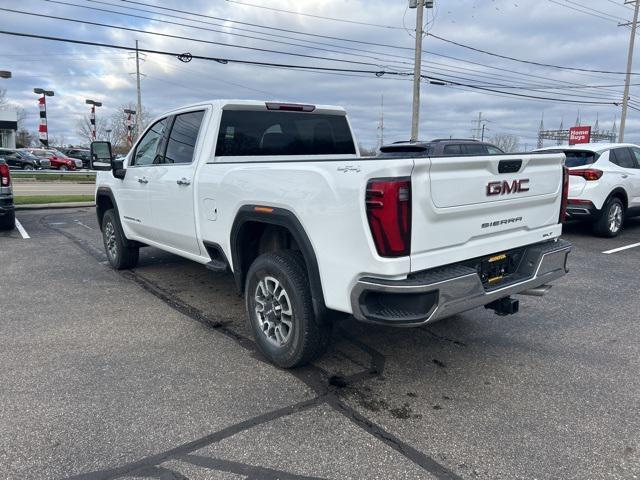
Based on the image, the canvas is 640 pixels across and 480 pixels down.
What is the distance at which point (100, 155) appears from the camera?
648cm

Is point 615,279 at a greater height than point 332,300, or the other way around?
point 332,300

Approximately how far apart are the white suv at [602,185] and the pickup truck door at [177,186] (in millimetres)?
6318

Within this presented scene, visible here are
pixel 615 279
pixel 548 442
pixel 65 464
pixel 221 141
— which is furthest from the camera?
pixel 615 279

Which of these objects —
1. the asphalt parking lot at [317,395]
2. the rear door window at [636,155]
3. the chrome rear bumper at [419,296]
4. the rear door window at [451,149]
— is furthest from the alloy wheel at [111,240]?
the rear door window at [636,155]

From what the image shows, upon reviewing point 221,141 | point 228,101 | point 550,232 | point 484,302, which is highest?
point 228,101

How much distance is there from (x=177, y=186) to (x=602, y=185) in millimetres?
7434

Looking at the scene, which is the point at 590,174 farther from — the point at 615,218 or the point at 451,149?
the point at 451,149

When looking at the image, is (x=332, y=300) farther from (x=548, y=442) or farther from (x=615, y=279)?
(x=615, y=279)

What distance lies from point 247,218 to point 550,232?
237 centimetres

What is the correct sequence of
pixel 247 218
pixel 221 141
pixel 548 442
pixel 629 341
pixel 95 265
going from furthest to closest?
pixel 95 265, pixel 221 141, pixel 629 341, pixel 247 218, pixel 548 442

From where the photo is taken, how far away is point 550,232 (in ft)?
13.1

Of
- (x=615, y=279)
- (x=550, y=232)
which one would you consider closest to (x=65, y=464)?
(x=550, y=232)

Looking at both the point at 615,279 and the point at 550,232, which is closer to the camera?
the point at 550,232

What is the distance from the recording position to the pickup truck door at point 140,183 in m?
5.58
